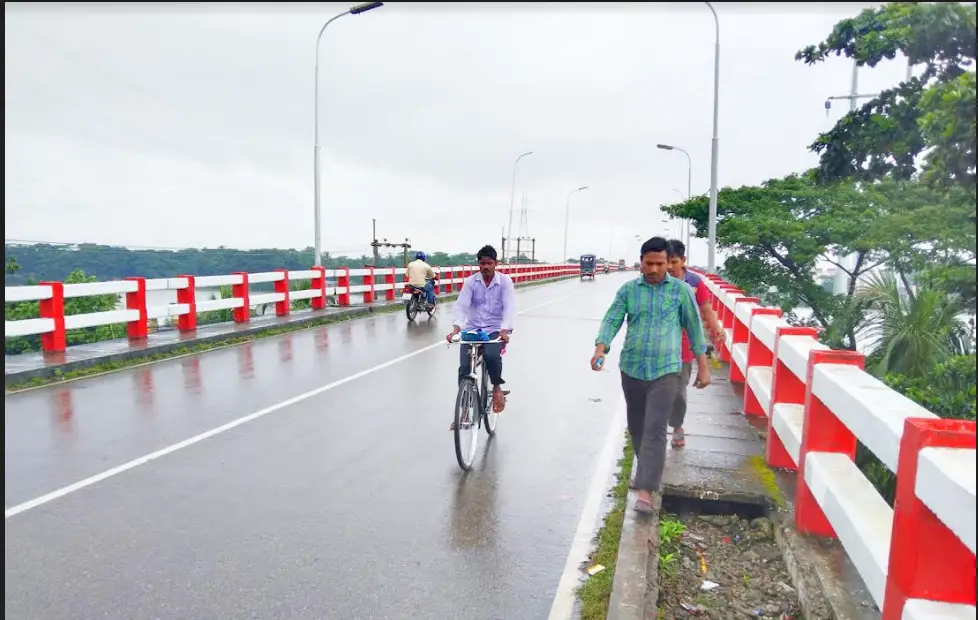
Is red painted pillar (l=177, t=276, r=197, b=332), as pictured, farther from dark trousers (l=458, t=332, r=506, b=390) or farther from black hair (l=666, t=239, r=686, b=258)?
black hair (l=666, t=239, r=686, b=258)

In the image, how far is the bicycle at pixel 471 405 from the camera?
20.5 feet

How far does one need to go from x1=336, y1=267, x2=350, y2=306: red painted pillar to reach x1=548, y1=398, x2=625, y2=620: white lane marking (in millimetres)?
14502

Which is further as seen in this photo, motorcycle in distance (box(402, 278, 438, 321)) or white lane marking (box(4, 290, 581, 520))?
motorcycle in distance (box(402, 278, 438, 321))

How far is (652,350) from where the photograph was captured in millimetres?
5223

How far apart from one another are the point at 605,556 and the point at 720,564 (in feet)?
2.47

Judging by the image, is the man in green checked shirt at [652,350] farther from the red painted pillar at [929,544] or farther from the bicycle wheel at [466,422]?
the red painted pillar at [929,544]

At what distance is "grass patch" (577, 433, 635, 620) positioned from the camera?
3.89m

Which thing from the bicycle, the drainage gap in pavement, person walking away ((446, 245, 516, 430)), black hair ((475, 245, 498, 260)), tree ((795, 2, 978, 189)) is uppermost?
tree ((795, 2, 978, 189))

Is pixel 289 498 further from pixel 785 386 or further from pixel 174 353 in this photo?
pixel 174 353

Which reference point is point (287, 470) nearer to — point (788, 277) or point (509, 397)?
point (509, 397)

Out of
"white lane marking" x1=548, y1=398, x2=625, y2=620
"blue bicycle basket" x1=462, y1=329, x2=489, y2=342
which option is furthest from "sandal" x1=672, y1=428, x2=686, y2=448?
"blue bicycle basket" x1=462, y1=329, x2=489, y2=342

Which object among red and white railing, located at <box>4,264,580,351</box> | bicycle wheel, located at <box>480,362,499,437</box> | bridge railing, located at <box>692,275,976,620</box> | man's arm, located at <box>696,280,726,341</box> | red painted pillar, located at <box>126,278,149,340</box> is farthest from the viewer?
red painted pillar, located at <box>126,278,149,340</box>

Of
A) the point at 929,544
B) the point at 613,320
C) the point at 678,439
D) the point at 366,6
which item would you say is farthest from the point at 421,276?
the point at 929,544

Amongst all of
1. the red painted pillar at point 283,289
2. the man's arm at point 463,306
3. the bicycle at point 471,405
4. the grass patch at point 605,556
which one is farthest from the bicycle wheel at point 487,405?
the red painted pillar at point 283,289
